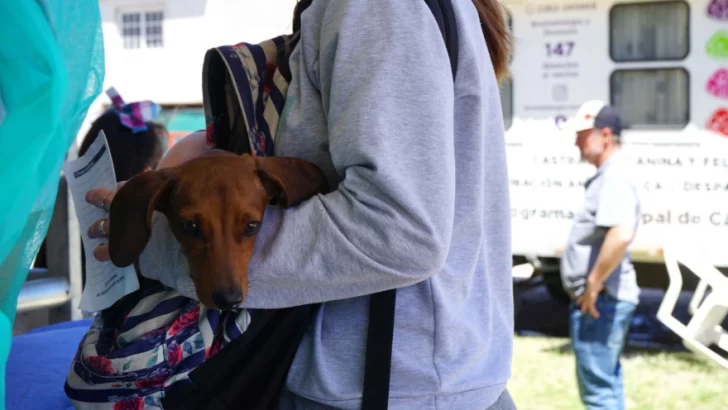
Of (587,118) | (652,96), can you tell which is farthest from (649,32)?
(587,118)

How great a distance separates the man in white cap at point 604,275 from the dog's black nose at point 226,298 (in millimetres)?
4088

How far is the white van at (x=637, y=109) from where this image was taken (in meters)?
6.04

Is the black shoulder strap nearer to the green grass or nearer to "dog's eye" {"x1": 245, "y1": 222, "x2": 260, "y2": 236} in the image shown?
"dog's eye" {"x1": 245, "y1": 222, "x2": 260, "y2": 236}

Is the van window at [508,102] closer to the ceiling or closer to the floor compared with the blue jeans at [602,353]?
closer to the ceiling

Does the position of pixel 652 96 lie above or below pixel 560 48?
below

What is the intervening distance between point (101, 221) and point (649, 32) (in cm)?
568

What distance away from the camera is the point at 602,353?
16.1ft

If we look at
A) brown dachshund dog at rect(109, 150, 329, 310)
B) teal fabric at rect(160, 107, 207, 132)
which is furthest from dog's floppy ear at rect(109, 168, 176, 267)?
teal fabric at rect(160, 107, 207, 132)

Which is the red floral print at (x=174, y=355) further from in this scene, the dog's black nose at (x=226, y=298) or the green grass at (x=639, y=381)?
the green grass at (x=639, y=381)

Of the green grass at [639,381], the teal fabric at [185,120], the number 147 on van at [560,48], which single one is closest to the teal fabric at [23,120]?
the green grass at [639,381]

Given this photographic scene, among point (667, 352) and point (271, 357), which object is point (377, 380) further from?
point (667, 352)

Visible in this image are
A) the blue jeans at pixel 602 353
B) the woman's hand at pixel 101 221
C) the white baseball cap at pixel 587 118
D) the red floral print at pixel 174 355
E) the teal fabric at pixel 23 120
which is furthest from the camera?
the white baseball cap at pixel 587 118

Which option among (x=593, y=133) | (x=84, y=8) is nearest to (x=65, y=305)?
(x=84, y=8)

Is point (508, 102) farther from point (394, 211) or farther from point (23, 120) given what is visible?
point (23, 120)
